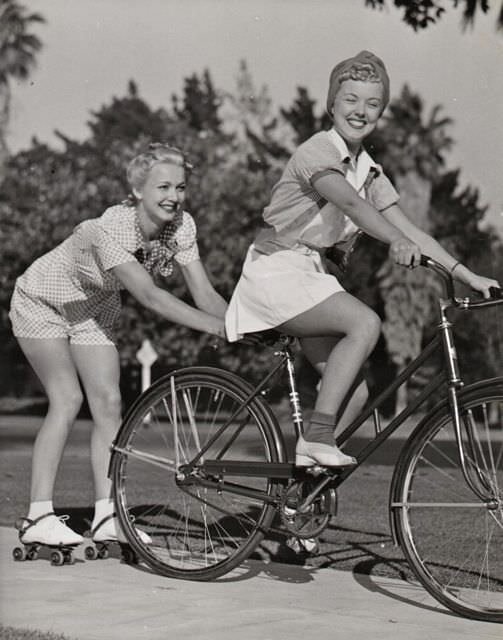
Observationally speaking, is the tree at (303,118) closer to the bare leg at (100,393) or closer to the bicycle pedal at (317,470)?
the bare leg at (100,393)

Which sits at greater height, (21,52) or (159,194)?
(21,52)

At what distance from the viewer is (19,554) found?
5352mm

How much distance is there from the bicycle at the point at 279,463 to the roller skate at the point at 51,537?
0.24 m

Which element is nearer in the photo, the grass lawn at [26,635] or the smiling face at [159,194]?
the grass lawn at [26,635]

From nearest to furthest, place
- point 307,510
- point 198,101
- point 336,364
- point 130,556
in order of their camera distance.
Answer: point 336,364, point 307,510, point 130,556, point 198,101

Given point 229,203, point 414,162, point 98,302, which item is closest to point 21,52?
point 229,203

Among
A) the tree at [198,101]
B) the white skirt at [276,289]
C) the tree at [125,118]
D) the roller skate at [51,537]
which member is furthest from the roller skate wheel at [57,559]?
the tree at [198,101]

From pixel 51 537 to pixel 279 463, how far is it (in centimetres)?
110

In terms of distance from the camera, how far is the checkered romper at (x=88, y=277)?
5.18 m

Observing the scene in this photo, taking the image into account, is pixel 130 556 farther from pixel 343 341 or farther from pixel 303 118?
pixel 303 118

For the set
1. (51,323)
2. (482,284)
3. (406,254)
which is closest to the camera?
(406,254)

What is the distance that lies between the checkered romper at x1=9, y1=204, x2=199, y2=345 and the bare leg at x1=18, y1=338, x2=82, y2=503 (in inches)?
2.2

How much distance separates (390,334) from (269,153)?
24.3 ft

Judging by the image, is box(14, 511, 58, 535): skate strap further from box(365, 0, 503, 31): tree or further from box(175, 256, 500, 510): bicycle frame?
box(365, 0, 503, 31): tree
